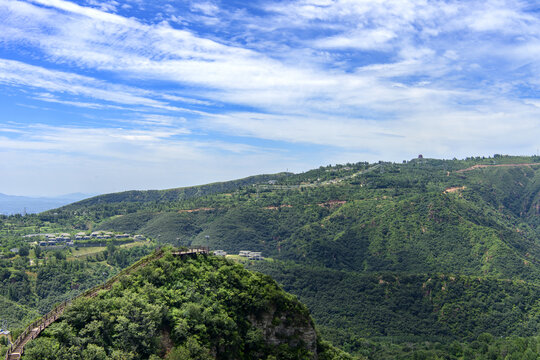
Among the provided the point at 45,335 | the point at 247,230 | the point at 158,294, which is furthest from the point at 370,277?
the point at 45,335

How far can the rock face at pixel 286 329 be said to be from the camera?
5625cm

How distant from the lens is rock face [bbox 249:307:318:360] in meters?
56.2

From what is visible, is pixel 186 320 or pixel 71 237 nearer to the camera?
pixel 186 320

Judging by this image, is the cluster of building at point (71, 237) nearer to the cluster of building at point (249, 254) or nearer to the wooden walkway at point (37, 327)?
the cluster of building at point (249, 254)

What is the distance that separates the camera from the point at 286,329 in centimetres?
5722

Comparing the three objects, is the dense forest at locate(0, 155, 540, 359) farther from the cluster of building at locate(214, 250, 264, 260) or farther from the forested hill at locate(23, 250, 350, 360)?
the forested hill at locate(23, 250, 350, 360)

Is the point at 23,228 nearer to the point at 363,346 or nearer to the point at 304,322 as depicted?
the point at 363,346

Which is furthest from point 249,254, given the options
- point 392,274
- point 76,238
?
point 76,238

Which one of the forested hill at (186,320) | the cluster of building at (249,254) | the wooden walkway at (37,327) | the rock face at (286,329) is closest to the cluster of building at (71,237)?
the cluster of building at (249,254)

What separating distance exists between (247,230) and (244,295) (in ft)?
464

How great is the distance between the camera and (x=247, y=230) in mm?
198125

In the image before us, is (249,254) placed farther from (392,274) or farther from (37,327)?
(37,327)

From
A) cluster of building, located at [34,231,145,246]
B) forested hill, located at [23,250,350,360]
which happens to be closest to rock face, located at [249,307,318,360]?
forested hill, located at [23,250,350,360]

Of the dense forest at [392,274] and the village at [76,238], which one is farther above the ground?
the village at [76,238]
